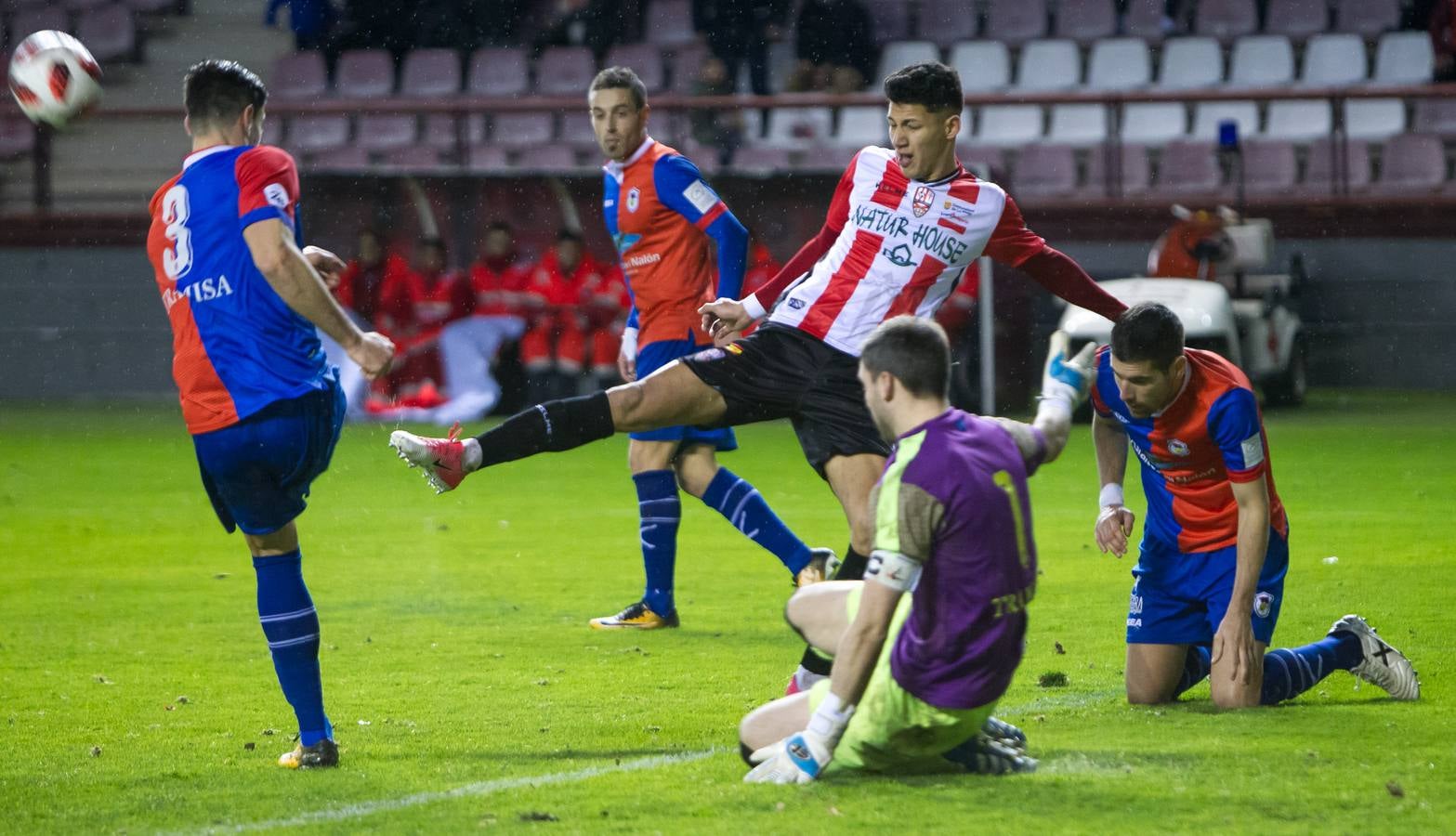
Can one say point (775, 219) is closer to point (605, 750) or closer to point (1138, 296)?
point (1138, 296)

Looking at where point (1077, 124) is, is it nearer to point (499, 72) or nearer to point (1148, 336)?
point (499, 72)

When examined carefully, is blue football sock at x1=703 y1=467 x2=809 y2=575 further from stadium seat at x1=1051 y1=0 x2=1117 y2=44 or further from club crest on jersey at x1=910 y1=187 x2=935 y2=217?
stadium seat at x1=1051 y1=0 x2=1117 y2=44

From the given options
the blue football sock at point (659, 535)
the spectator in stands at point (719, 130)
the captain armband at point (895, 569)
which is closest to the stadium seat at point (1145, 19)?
the spectator in stands at point (719, 130)

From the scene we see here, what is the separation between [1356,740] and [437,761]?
2417 mm

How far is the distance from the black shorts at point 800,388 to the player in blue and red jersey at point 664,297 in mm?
1431

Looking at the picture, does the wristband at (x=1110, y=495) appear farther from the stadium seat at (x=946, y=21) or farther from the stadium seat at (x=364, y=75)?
the stadium seat at (x=364, y=75)

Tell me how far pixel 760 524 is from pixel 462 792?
285cm

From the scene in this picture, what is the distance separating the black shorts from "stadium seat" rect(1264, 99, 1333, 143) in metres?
14.2

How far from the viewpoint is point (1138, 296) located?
597 inches

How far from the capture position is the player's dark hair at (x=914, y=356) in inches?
166

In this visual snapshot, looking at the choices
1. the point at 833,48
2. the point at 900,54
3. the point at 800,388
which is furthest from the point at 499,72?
the point at 800,388

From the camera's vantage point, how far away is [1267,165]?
18.3 m

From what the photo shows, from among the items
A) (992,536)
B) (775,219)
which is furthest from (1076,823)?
(775,219)

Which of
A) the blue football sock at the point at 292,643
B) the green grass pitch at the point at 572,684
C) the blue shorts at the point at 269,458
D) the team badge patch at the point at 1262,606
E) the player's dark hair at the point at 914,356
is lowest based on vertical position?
the green grass pitch at the point at 572,684
